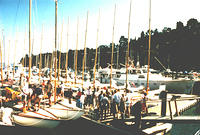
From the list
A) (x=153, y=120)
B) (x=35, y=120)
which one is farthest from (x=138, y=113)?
(x=35, y=120)

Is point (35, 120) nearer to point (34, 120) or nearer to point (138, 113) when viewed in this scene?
point (34, 120)

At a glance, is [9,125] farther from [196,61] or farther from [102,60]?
[102,60]

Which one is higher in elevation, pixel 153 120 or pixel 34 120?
pixel 153 120

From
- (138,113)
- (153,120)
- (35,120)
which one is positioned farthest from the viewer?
(35,120)

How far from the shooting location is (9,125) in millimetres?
9500

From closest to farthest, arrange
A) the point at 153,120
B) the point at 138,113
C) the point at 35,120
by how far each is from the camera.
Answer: the point at 138,113, the point at 153,120, the point at 35,120

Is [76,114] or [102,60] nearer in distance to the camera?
[76,114]

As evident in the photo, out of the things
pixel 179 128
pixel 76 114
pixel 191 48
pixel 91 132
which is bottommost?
pixel 179 128

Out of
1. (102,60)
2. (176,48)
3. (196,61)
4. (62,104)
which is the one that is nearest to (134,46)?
(102,60)

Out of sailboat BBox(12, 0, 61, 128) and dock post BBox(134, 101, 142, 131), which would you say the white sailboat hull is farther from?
dock post BBox(134, 101, 142, 131)

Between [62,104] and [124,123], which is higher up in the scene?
[62,104]

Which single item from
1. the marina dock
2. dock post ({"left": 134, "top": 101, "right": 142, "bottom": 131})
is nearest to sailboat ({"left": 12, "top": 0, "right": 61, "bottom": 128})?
the marina dock

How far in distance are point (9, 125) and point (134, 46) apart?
79725 millimetres

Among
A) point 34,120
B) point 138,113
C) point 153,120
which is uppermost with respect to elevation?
point 138,113
